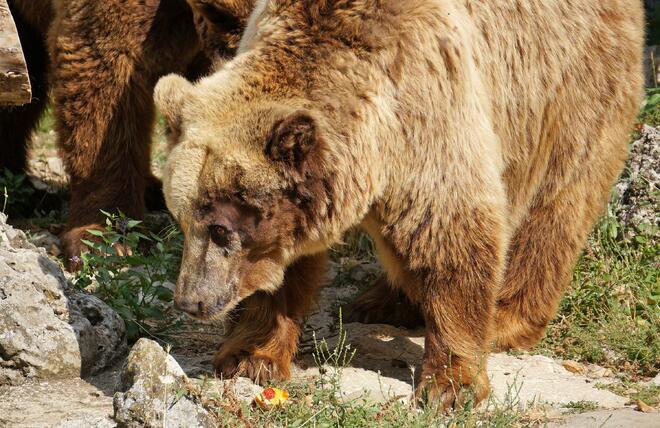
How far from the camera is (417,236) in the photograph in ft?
16.7

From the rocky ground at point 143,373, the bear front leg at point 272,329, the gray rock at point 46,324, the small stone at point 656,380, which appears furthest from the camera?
the small stone at point 656,380

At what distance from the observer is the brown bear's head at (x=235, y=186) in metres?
4.79

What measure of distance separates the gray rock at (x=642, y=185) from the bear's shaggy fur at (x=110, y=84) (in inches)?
119

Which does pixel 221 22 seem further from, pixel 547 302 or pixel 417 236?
pixel 547 302

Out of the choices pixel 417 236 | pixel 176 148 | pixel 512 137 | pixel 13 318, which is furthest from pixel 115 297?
pixel 512 137

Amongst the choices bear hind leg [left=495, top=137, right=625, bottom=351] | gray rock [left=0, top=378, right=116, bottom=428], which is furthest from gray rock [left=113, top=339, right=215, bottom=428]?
bear hind leg [left=495, top=137, right=625, bottom=351]

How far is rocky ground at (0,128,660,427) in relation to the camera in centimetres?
463

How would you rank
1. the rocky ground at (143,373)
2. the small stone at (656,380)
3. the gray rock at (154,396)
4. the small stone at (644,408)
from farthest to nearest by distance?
the small stone at (656,380)
the small stone at (644,408)
the rocky ground at (143,373)
the gray rock at (154,396)

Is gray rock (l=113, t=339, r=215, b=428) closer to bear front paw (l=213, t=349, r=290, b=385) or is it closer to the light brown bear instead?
the light brown bear

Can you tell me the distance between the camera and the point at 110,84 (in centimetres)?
729

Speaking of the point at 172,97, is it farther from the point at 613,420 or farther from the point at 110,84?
the point at 613,420

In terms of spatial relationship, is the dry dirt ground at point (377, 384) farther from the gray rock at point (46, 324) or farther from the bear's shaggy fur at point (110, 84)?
the bear's shaggy fur at point (110, 84)

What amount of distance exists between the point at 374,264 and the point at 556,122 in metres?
2.26

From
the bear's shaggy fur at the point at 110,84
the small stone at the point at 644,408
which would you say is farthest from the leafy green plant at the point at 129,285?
the small stone at the point at 644,408
